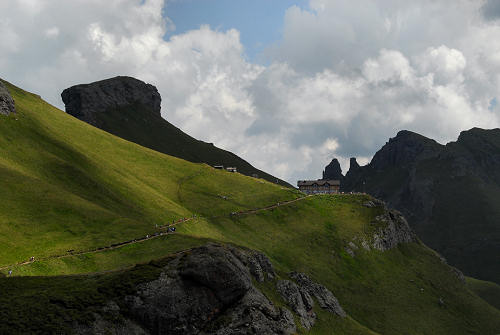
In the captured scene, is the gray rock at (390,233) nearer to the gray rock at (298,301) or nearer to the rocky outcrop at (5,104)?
the gray rock at (298,301)

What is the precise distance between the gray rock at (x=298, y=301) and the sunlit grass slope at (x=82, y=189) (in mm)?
36946

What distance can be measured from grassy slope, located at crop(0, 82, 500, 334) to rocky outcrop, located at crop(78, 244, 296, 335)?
317cm

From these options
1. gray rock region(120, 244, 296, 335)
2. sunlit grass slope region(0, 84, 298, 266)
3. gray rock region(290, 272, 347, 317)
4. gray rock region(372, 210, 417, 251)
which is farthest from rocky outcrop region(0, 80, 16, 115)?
gray rock region(372, 210, 417, 251)

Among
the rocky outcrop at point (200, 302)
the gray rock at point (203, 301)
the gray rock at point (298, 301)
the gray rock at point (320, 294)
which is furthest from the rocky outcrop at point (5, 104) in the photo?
the gray rock at point (203, 301)

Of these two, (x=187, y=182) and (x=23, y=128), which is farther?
(x=187, y=182)

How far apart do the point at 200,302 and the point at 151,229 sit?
175 feet

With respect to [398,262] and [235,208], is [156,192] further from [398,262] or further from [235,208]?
[398,262]

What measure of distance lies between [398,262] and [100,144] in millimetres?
136150

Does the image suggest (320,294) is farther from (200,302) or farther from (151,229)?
(200,302)

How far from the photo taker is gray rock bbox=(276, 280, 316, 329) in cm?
8131

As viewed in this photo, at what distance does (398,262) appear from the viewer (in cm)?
16500

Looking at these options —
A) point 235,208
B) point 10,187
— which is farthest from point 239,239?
point 10,187

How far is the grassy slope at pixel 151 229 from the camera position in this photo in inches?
3147

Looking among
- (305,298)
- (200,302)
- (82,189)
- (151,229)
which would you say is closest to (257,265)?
(305,298)
